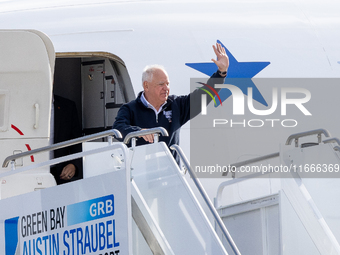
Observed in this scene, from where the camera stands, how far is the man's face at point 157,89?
523cm

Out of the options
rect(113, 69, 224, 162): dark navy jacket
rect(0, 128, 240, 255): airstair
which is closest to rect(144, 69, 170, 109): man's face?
rect(113, 69, 224, 162): dark navy jacket

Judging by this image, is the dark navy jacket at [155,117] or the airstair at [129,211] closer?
the airstair at [129,211]

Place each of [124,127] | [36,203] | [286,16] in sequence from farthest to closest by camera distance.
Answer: [286,16]
[124,127]
[36,203]

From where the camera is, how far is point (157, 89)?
17.2 feet

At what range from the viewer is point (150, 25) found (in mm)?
6301

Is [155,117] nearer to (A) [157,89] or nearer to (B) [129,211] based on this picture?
(A) [157,89]

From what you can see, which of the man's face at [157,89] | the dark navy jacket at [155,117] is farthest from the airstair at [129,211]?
the man's face at [157,89]

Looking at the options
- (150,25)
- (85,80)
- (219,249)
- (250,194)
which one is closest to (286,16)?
Result: (150,25)

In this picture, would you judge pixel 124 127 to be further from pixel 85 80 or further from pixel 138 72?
pixel 85 80

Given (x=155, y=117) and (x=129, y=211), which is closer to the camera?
(x=129, y=211)

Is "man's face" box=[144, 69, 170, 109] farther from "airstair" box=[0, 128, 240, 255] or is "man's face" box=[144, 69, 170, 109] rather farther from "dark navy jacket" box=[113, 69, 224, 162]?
"airstair" box=[0, 128, 240, 255]

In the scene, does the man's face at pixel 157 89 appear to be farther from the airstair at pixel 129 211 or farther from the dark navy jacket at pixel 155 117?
the airstair at pixel 129 211

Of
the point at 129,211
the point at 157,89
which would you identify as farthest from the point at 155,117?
the point at 129,211

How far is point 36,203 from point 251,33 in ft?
9.98
